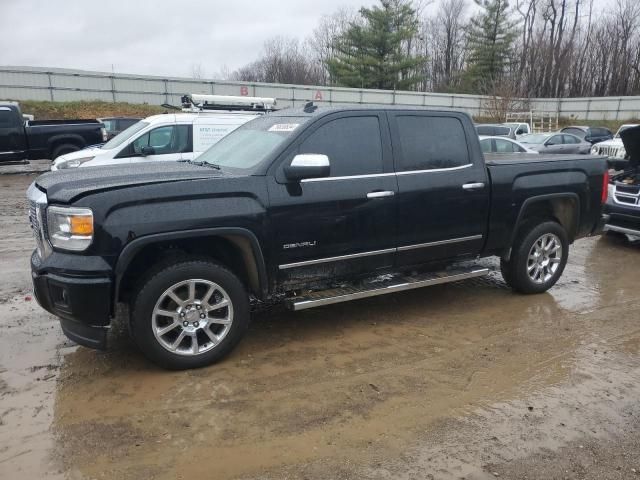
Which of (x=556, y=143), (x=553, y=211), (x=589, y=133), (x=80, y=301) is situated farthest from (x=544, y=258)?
(x=589, y=133)

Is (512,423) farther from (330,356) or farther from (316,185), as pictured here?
(316,185)

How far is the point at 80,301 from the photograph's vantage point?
359cm

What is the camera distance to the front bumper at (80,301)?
3582 mm

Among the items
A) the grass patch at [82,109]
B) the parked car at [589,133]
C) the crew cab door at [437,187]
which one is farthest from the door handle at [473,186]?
the grass patch at [82,109]

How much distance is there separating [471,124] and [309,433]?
3.52 m

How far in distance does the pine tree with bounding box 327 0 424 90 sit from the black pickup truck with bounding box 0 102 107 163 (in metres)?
34.1

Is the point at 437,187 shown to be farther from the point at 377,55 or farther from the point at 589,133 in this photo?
the point at 377,55

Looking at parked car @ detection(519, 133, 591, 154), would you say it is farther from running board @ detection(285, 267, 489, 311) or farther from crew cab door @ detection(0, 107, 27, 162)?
crew cab door @ detection(0, 107, 27, 162)

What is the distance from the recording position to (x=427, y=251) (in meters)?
4.96

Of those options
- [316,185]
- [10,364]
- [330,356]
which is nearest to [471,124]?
[316,185]

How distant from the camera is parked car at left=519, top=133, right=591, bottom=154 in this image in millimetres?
18750

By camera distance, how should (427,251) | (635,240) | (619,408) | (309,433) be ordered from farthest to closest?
1. (635,240)
2. (427,251)
3. (619,408)
4. (309,433)

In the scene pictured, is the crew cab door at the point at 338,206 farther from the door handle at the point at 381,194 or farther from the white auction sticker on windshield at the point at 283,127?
the white auction sticker on windshield at the point at 283,127

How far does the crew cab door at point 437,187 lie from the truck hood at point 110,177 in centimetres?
165
